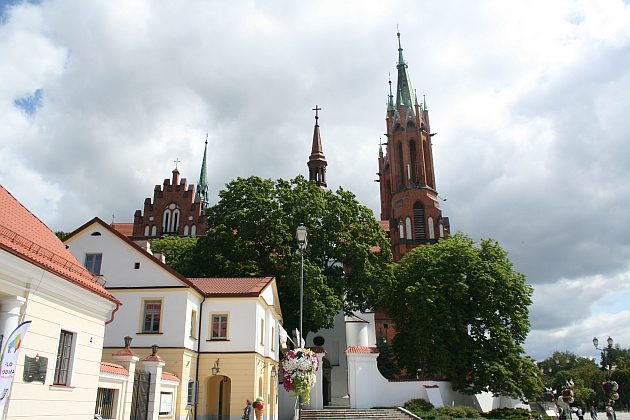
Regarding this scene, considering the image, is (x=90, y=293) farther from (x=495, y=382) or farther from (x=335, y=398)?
(x=335, y=398)

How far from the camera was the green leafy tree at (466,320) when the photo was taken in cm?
3481

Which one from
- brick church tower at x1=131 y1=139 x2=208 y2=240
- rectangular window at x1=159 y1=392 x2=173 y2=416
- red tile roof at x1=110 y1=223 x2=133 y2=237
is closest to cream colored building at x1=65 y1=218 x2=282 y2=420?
rectangular window at x1=159 y1=392 x2=173 y2=416

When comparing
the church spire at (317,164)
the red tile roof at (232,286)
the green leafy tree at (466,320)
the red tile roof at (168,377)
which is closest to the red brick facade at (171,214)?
the church spire at (317,164)

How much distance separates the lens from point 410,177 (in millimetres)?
63438

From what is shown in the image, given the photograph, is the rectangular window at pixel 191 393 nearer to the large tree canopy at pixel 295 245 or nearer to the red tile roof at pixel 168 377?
the red tile roof at pixel 168 377

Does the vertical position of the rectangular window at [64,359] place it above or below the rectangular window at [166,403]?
above

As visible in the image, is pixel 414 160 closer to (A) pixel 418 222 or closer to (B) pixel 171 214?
(A) pixel 418 222

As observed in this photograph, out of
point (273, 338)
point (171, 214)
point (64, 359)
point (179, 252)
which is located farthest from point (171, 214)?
point (64, 359)

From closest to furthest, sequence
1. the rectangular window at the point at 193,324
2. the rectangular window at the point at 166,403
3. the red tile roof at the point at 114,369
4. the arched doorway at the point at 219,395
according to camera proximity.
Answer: the red tile roof at the point at 114,369
the rectangular window at the point at 166,403
the rectangular window at the point at 193,324
the arched doorway at the point at 219,395

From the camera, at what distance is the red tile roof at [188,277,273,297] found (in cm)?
2584

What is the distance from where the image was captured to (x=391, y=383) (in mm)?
34375

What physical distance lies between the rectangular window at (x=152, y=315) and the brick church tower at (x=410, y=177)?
124 feet

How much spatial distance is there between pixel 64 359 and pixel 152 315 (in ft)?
43.9

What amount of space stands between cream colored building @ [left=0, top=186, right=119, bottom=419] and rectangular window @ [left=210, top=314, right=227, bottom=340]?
1307cm
